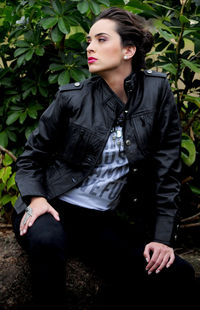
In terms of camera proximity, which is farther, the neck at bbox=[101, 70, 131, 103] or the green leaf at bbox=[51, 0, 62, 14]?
the green leaf at bbox=[51, 0, 62, 14]

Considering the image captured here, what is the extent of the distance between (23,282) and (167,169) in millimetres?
870

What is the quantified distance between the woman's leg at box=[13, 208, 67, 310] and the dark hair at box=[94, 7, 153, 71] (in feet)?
2.96

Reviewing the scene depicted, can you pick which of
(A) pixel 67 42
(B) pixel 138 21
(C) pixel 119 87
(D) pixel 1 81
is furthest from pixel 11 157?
(B) pixel 138 21

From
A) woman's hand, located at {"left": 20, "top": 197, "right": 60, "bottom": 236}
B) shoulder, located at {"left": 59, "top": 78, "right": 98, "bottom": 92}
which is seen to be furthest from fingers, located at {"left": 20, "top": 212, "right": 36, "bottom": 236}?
shoulder, located at {"left": 59, "top": 78, "right": 98, "bottom": 92}

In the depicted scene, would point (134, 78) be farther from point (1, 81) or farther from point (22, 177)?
point (1, 81)

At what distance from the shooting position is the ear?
2.00 metres

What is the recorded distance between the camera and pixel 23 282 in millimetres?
2047

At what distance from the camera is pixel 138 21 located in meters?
2.07

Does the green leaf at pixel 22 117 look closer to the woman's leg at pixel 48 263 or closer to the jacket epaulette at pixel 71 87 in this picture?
the jacket epaulette at pixel 71 87

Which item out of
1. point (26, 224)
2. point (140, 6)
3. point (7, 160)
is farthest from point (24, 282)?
point (140, 6)

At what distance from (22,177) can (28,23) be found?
120 centimetres

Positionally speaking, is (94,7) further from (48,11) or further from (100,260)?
(100,260)

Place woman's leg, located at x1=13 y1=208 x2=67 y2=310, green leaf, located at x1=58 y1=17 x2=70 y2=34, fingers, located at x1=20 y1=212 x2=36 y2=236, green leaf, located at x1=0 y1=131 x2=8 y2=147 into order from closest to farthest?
woman's leg, located at x1=13 y1=208 x2=67 y2=310
fingers, located at x1=20 y1=212 x2=36 y2=236
green leaf, located at x1=58 y1=17 x2=70 y2=34
green leaf, located at x1=0 y1=131 x2=8 y2=147

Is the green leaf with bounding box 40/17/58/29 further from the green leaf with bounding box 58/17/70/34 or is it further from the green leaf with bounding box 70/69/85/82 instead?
the green leaf with bounding box 70/69/85/82
